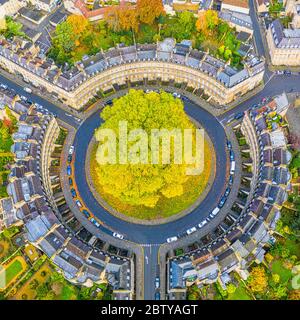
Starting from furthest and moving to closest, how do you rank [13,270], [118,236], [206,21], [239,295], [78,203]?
1. [206,21]
2. [78,203]
3. [118,236]
4. [13,270]
5. [239,295]

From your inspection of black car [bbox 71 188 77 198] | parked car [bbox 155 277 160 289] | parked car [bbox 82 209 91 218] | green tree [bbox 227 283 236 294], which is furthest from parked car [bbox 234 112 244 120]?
parked car [bbox 155 277 160 289]

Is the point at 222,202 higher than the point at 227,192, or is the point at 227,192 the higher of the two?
the point at 227,192

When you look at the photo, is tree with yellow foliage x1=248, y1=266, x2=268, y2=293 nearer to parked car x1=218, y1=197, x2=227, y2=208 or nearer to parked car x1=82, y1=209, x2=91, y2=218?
parked car x1=218, y1=197, x2=227, y2=208

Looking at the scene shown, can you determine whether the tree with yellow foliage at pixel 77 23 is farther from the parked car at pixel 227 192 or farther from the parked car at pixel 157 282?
the parked car at pixel 157 282

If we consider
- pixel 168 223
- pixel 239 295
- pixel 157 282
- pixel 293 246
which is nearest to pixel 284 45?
pixel 293 246

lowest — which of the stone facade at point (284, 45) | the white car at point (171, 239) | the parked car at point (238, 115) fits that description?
the white car at point (171, 239)

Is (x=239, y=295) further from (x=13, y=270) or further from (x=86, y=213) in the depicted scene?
(x=13, y=270)

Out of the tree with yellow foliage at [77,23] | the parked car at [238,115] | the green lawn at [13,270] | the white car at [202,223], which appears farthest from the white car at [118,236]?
the tree with yellow foliage at [77,23]
